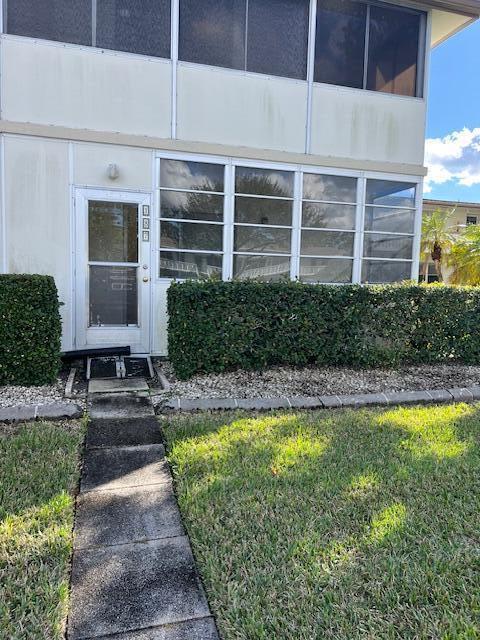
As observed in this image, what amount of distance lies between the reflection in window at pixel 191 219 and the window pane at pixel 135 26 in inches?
57.7

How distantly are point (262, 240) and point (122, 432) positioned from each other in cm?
374

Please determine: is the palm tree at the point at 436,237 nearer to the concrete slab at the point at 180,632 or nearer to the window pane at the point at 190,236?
the window pane at the point at 190,236

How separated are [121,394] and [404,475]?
2.98m

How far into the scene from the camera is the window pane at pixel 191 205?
6270 millimetres

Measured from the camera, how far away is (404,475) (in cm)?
320

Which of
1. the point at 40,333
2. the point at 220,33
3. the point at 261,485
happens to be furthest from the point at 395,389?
the point at 220,33

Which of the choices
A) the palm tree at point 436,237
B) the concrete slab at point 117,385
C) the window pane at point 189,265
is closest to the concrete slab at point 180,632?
the concrete slab at point 117,385

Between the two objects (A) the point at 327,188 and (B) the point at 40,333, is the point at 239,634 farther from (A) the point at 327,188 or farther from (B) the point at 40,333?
(A) the point at 327,188

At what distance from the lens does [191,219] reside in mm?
6383

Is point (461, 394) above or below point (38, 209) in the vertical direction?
below

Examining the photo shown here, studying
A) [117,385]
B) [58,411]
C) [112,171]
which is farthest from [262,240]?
[58,411]

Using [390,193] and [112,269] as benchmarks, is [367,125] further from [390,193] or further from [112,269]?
[112,269]

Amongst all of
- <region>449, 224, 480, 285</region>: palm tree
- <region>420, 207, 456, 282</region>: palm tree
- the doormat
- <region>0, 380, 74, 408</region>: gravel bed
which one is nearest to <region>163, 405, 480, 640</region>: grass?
<region>0, 380, 74, 408</region>: gravel bed

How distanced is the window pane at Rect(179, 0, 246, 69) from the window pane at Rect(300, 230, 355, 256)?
2570mm
